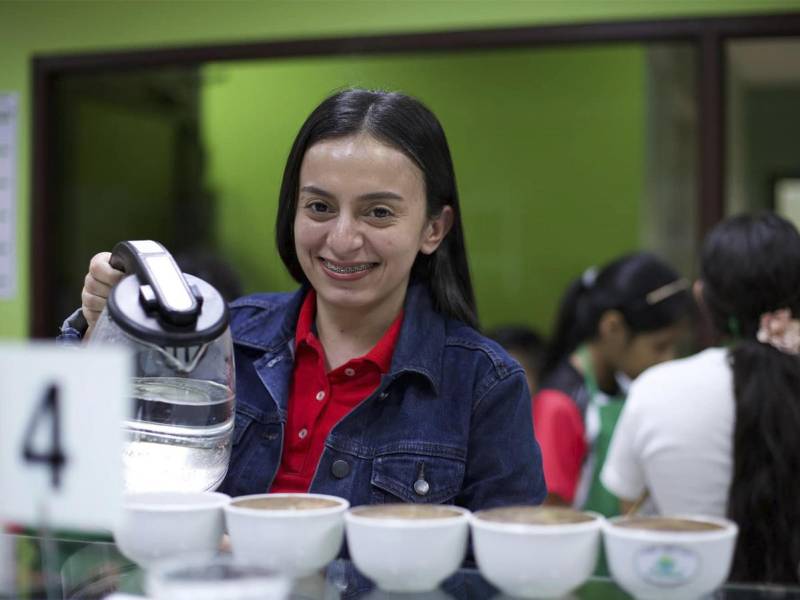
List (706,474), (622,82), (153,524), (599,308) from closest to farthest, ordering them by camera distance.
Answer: (153,524) < (706,474) < (599,308) < (622,82)

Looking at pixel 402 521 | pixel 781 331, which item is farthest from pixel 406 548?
pixel 781 331

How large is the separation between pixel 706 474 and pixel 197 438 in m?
0.94

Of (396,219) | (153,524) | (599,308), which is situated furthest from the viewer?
(599,308)

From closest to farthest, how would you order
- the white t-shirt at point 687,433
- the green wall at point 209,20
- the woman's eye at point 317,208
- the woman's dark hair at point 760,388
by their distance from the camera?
the woman's eye at point 317,208 < the woman's dark hair at point 760,388 < the white t-shirt at point 687,433 < the green wall at point 209,20

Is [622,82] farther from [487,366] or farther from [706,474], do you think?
[487,366]

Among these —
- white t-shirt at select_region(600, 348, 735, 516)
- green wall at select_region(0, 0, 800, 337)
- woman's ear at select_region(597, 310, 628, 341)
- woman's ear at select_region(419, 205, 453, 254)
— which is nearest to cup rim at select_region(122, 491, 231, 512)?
woman's ear at select_region(419, 205, 453, 254)

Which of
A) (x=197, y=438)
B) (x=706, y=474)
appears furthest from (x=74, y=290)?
(x=197, y=438)

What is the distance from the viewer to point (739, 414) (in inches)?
63.7

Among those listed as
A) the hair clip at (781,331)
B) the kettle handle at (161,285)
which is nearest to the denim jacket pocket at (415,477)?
the kettle handle at (161,285)

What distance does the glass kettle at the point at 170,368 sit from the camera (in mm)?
898

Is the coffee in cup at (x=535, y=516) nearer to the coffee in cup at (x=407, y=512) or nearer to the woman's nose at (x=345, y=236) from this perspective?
the coffee in cup at (x=407, y=512)

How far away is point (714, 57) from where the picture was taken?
9.35 feet

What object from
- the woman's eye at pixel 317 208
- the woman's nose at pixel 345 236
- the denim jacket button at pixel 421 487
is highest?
the woman's eye at pixel 317 208

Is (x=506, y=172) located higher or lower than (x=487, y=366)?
higher
